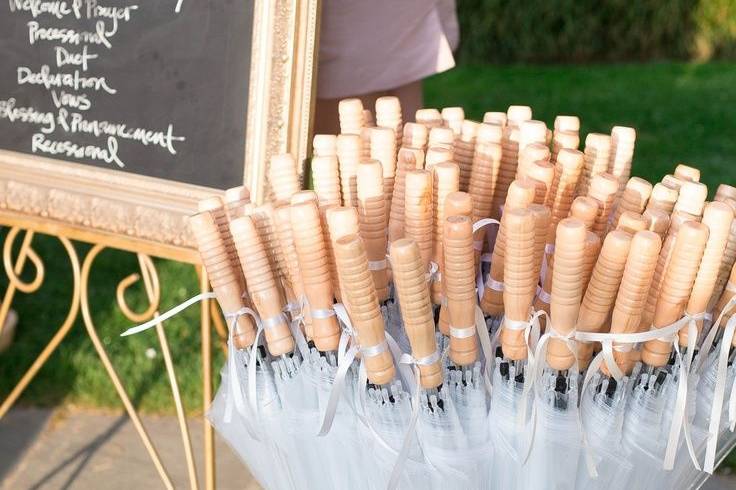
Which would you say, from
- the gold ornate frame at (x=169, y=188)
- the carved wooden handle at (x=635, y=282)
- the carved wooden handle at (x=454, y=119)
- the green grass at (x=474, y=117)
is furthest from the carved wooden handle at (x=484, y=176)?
the green grass at (x=474, y=117)

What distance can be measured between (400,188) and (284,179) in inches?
5.5

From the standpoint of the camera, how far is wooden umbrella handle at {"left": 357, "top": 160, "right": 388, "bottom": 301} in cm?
96

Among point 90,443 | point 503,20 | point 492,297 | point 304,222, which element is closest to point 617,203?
point 492,297

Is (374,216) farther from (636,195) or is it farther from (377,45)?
(377,45)

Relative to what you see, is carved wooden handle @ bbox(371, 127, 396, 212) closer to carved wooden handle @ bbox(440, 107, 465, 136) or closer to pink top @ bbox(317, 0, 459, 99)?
carved wooden handle @ bbox(440, 107, 465, 136)

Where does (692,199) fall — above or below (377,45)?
below

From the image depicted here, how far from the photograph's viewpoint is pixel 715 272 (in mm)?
898

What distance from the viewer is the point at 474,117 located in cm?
500

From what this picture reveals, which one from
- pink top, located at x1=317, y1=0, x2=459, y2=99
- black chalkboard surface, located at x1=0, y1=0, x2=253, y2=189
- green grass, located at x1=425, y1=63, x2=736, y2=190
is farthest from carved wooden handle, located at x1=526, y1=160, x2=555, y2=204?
green grass, located at x1=425, y1=63, x2=736, y2=190

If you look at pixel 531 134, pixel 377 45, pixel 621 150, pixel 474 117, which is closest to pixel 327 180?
pixel 531 134

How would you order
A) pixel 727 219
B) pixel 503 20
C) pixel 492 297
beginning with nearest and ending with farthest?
pixel 727 219
pixel 492 297
pixel 503 20

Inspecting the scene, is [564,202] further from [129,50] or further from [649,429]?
[129,50]

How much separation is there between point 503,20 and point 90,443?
17.7 feet

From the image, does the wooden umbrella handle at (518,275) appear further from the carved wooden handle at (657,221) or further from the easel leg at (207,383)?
the easel leg at (207,383)
